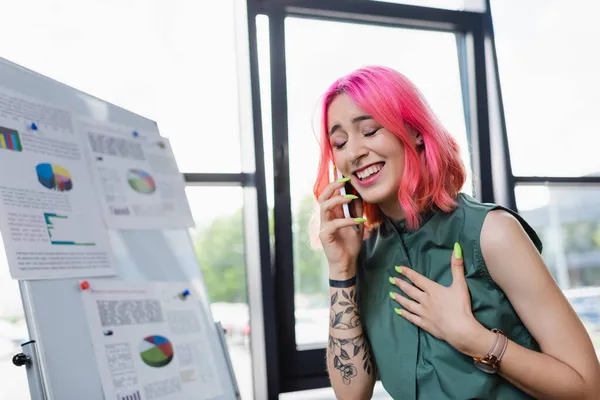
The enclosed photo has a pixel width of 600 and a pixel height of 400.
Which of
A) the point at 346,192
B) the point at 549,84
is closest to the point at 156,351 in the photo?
the point at 346,192

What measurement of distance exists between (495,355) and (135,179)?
99cm

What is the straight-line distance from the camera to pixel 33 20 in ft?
5.88

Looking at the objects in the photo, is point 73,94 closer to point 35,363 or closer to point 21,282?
point 21,282

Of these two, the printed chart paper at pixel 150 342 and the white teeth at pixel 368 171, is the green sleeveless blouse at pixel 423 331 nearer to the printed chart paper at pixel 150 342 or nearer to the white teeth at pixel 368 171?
the white teeth at pixel 368 171

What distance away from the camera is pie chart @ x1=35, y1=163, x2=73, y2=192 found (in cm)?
124

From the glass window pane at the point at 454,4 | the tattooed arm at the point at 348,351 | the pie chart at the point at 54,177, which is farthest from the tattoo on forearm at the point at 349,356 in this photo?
the glass window pane at the point at 454,4

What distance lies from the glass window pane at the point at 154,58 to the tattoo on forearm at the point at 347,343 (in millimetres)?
765

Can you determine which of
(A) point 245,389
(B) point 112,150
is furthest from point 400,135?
(A) point 245,389

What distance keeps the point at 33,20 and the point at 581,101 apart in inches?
87.4

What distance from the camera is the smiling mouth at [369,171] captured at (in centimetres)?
129

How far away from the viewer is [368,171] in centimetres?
131

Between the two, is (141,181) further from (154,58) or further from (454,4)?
(454,4)

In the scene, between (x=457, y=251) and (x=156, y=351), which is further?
(x=156, y=351)

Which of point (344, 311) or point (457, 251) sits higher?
point (457, 251)
